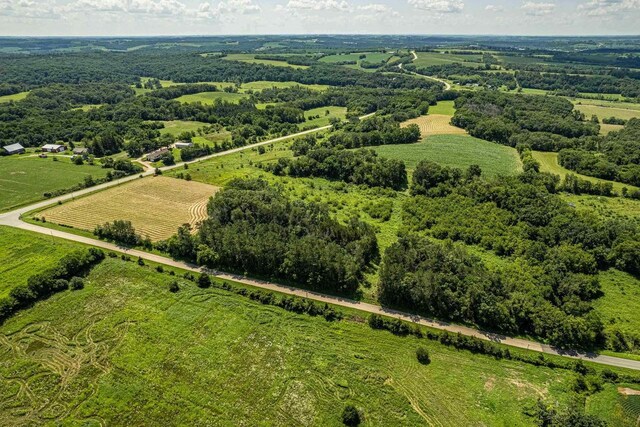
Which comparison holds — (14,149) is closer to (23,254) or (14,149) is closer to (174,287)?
(23,254)

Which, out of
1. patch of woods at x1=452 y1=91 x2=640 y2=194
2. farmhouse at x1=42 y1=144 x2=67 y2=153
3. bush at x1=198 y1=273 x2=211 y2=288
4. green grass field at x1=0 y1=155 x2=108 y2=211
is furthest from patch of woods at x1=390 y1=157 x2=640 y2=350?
farmhouse at x1=42 y1=144 x2=67 y2=153

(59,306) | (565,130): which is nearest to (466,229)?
(59,306)

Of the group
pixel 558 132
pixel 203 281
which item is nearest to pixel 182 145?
pixel 203 281

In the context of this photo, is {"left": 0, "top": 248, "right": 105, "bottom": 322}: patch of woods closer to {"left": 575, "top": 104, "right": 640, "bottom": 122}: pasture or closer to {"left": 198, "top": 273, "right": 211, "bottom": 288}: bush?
{"left": 198, "top": 273, "right": 211, "bottom": 288}: bush

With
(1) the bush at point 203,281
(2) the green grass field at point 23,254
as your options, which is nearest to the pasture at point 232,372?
(1) the bush at point 203,281

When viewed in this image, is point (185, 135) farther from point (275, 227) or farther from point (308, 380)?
point (308, 380)

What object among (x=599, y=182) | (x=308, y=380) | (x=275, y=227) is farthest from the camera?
(x=599, y=182)

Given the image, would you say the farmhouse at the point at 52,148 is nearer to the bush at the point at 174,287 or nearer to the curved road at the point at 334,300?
the curved road at the point at 334,300
